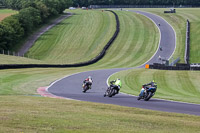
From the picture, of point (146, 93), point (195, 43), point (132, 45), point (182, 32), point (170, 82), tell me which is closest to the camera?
point (146, 93)

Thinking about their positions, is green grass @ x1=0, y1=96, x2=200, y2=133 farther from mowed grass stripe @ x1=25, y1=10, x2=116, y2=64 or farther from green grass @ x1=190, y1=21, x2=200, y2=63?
green grass @ x1=190, y1=21, x2=200, y2=63

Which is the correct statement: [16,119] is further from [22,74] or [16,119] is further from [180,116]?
[22,74]

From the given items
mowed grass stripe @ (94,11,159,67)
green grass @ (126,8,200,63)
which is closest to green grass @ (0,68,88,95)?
mowed grass stripe @ (94,11,159,67)

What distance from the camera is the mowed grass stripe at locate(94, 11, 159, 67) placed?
69.6 m

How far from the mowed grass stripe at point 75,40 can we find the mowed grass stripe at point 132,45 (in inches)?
103

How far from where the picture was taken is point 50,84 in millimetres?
33469

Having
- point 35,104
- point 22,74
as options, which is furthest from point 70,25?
Answer: point 35,104

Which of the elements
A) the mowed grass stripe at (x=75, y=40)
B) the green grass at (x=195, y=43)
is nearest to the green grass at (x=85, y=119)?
the mowed grass stripe at (x=75, y=40)

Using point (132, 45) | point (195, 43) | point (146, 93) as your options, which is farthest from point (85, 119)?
point (132, 45)

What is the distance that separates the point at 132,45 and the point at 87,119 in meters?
66.2

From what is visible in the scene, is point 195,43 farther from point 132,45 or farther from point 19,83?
point 19,83

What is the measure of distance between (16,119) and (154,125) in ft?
16.6

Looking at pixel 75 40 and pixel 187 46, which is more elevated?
pixel 187 46

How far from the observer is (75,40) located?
3568 inches
